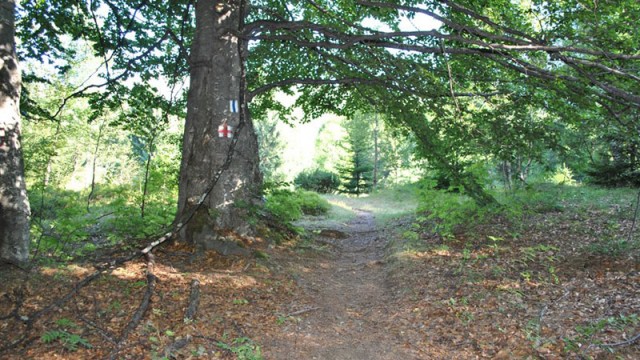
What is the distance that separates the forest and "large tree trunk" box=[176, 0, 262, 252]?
0.04m

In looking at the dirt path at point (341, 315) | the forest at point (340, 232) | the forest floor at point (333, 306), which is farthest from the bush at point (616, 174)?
the dirt path at point (341, 315)

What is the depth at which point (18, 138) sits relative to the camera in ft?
16.6

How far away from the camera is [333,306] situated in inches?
242

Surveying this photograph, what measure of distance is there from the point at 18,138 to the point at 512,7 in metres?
9.45

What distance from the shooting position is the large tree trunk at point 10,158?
4887mm

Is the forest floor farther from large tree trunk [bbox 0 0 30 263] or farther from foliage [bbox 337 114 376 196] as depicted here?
foliage [bbox 337 114 376 196]

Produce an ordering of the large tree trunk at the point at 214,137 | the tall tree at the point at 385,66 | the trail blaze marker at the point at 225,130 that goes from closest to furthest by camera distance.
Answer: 1. the tall tree at the point at 385,66
2. the large tree trunk at the point at 214,137
3. the trail blaze marker at the point at 225,130

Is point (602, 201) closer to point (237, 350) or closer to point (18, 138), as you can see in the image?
point (237, 350)

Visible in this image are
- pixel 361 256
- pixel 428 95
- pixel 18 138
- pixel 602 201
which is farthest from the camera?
pixel 602 201

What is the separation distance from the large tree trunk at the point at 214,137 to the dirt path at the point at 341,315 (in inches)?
63.8

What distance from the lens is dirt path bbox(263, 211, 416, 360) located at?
474cm

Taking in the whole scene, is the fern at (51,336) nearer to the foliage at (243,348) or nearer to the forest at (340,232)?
the forest at (340,232)

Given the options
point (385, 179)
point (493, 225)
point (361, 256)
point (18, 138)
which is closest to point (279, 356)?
point (18, 138)

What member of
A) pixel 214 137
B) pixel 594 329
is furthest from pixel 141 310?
pixel 594 329
